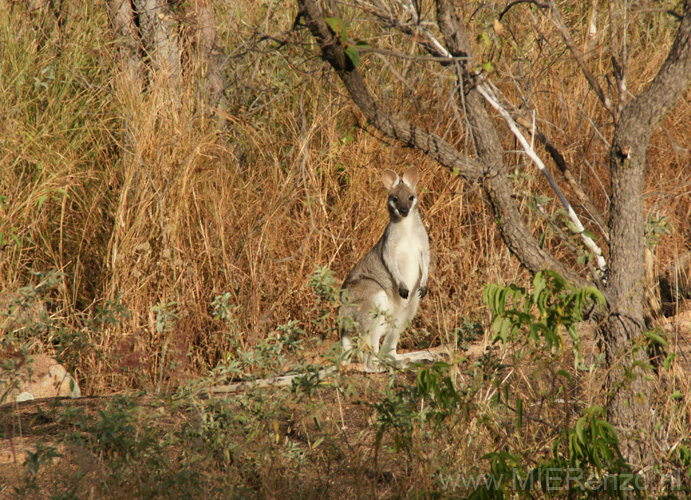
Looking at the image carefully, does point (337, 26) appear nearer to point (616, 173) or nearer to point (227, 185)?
point (616, 173)

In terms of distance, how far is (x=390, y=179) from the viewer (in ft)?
18.9

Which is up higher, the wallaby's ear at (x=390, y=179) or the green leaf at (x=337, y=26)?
the green leaf at (x=337, y=26)

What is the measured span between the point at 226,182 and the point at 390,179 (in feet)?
4.70

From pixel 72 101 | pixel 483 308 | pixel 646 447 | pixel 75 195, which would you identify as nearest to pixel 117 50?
pixel 72 101

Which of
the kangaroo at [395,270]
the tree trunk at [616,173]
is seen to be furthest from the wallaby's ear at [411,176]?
the tree trunk at [616,173]

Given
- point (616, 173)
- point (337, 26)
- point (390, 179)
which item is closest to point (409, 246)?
point (390, 179)

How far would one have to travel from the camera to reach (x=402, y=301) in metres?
5.88

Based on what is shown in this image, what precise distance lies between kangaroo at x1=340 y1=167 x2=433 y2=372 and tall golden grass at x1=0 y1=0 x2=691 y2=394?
0.33m

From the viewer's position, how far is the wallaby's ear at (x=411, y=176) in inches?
224

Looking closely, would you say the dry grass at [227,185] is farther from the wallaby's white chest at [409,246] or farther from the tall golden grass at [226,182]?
the wallaby's white chest at [409,246]

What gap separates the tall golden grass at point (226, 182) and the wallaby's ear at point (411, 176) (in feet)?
1.79

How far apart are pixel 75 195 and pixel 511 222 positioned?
13.2ft

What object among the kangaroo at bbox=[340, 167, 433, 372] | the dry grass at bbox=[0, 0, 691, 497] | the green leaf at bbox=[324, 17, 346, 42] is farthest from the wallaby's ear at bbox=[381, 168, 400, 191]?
the green leaf at bbox=[324, 17, 346, 42]

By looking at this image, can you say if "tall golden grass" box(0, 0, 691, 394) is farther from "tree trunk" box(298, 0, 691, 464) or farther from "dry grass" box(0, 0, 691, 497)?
"tree trunk" box(298, 0, 691, 464)
